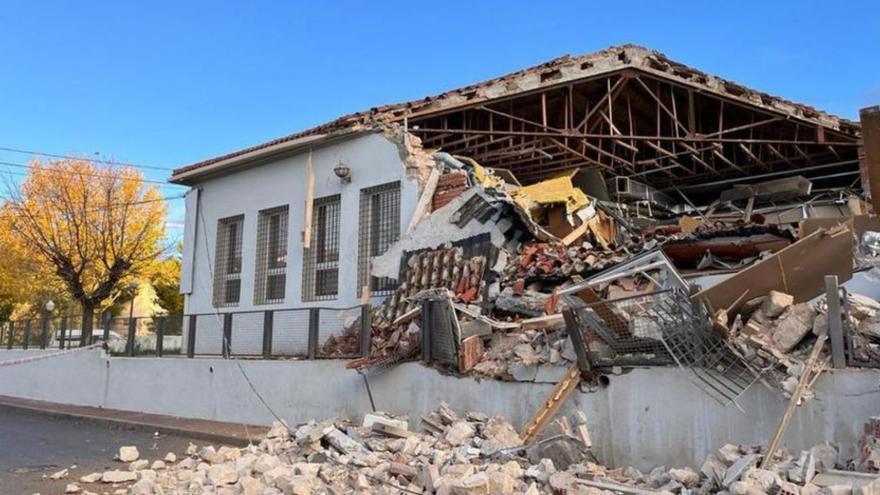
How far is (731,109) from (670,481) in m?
10.3

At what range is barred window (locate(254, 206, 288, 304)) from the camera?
14180 millimetres

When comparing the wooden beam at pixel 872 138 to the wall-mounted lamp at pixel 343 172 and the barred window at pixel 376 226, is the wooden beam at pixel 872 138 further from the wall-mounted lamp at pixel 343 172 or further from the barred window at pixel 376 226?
the wall-mounted lamp at pixel 343 172

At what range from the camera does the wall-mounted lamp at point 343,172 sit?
41.7ft

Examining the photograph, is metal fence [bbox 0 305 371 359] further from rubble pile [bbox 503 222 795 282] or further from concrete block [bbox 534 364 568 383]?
concrete block [bbox 534 364 568 383]

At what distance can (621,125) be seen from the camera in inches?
604

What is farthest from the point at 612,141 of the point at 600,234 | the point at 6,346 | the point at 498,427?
the point at 6,346

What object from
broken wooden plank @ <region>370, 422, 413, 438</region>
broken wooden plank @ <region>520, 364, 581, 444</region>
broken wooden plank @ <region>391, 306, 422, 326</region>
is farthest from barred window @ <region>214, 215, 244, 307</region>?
broken wooden plank @ <region>520, 364, 581, 444</region>

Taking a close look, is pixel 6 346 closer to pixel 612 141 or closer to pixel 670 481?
pixel 612 141

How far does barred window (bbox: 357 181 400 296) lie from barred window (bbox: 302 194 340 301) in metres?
0.74

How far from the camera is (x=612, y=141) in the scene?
14.5 metres

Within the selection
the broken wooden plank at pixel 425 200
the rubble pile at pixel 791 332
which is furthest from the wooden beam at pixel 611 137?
the rubble pile at pixel 791 332

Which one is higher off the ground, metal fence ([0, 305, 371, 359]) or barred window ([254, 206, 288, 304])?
barred window ([254, 206, 288, 304])

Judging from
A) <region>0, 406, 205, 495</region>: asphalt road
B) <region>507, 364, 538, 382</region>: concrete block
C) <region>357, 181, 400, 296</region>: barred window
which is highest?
<region>357, 181, 400, 296</region>: barred window

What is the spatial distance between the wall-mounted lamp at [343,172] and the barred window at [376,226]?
39 cm
